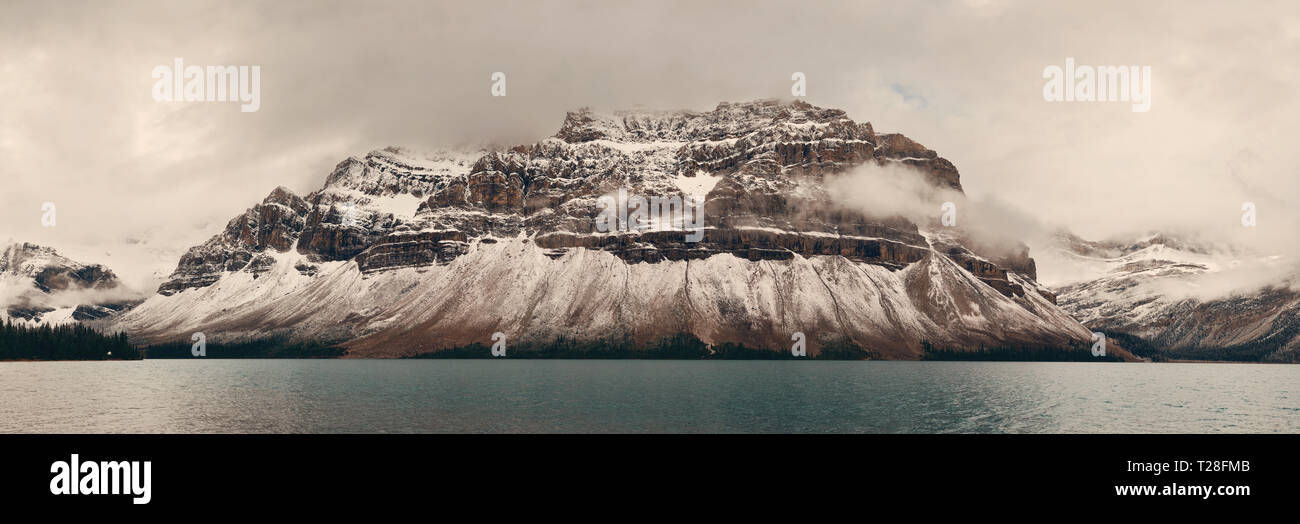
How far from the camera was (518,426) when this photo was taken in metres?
97.1

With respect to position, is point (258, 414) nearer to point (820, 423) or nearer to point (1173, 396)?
point (820, 423)

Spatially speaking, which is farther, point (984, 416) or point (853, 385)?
point (853, 385)
